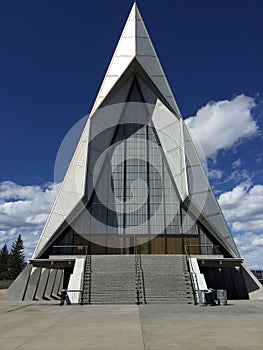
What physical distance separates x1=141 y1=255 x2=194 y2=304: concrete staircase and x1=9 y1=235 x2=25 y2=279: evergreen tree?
164 ft

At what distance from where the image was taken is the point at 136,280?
1653 cm

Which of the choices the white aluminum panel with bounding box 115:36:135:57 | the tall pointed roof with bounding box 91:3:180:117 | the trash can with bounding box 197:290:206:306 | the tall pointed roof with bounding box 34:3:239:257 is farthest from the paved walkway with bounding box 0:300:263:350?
the white aluminum panel with bounding box 115:36:135:57

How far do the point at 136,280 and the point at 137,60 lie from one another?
18.6 meters

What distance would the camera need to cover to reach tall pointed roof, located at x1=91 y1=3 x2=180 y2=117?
25803mm

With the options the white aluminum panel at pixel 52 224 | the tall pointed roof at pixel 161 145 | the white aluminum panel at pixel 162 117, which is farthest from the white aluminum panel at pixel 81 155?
the white aluminum panel at pixel 162 117

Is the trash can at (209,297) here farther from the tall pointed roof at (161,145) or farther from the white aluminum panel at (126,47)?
the white aluminum panel at (126,47)

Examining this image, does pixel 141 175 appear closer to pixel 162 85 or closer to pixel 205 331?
pixel 162 85

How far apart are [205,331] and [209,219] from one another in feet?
50.5

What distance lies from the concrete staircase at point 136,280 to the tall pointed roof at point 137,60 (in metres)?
12.8

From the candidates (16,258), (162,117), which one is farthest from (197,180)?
(16,258)

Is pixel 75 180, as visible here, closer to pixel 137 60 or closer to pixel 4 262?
pixel 137 60

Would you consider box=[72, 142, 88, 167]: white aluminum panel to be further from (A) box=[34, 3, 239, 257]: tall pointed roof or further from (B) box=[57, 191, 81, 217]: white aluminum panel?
(B) box=[57, 191, 81, 217]: white aluminum panel

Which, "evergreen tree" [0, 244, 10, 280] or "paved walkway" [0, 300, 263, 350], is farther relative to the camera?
"evergreen tree" [0, 244, 10, 280]

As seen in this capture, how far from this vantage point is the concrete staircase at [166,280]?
15.0 meters
